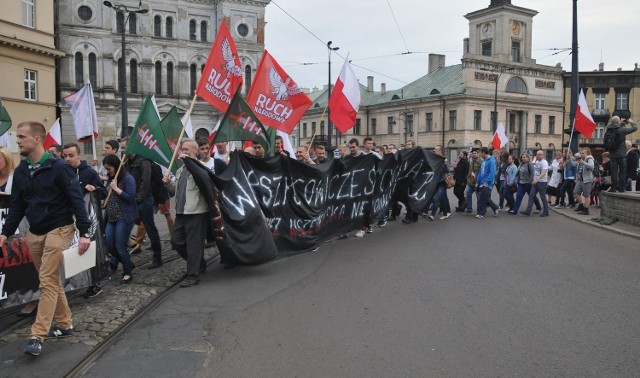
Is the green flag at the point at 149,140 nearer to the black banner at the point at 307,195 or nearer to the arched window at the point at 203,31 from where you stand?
the black banner at the point at 307,195

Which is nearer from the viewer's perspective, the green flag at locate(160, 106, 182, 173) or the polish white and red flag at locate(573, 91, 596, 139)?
the green flag at locate(160, 106, 182, 173)

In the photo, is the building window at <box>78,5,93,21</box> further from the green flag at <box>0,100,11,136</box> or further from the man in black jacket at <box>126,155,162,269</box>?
the man in black jacket at <box>126,155,162,269</box>

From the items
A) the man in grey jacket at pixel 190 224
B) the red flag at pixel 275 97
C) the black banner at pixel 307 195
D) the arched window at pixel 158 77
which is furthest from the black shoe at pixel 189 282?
the arched window at pixel 158 77

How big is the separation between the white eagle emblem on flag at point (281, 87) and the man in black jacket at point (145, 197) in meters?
Answer: 2.60

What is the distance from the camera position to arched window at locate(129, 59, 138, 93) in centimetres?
4812

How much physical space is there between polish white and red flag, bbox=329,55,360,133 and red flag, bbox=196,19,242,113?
3.11m

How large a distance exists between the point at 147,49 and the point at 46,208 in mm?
47052

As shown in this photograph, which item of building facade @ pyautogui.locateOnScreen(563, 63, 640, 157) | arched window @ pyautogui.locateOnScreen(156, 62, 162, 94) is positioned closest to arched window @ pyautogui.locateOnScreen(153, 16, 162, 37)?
arched window @ pyautogui.locateOnScreen(156, 62, 162, 94)

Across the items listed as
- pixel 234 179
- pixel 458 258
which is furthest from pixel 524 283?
pixel 234 179

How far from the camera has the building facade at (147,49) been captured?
149ft

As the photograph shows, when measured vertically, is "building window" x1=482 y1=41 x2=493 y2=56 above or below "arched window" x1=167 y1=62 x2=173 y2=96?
above

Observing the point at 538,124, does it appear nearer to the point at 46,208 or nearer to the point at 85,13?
the point at 85,13

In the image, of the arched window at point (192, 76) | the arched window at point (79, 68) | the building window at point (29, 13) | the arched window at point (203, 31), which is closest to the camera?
the building window at point (29, 13)

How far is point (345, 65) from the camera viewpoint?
1195 centimetres
